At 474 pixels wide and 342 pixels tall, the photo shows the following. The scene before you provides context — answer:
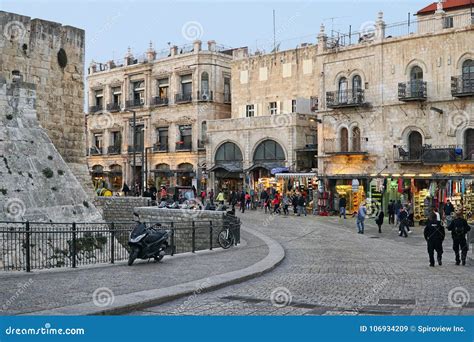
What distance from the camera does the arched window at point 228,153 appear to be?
48.6 meters

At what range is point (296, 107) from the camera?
4625 centimetres

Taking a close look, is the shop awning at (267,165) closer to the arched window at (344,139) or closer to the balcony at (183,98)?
the arched window at (344,139)

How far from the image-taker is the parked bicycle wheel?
20.9 m

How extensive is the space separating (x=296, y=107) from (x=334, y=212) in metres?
10.3

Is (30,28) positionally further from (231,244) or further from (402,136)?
(402,136)

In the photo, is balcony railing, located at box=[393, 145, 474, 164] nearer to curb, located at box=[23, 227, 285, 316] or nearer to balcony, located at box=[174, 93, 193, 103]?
balcony, located at box=[174, 93, 193, 103]

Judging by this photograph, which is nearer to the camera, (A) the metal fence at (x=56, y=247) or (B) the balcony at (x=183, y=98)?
(A) the metal fence at (x=56, y=247)

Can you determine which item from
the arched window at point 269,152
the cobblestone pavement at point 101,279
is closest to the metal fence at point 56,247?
the cobblestone pavement at point 101,279

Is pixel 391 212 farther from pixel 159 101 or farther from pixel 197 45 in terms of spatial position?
pixel 159 101

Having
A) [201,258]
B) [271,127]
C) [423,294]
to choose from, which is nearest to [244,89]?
[271,127]

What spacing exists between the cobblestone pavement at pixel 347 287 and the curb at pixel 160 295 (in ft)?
0.48
